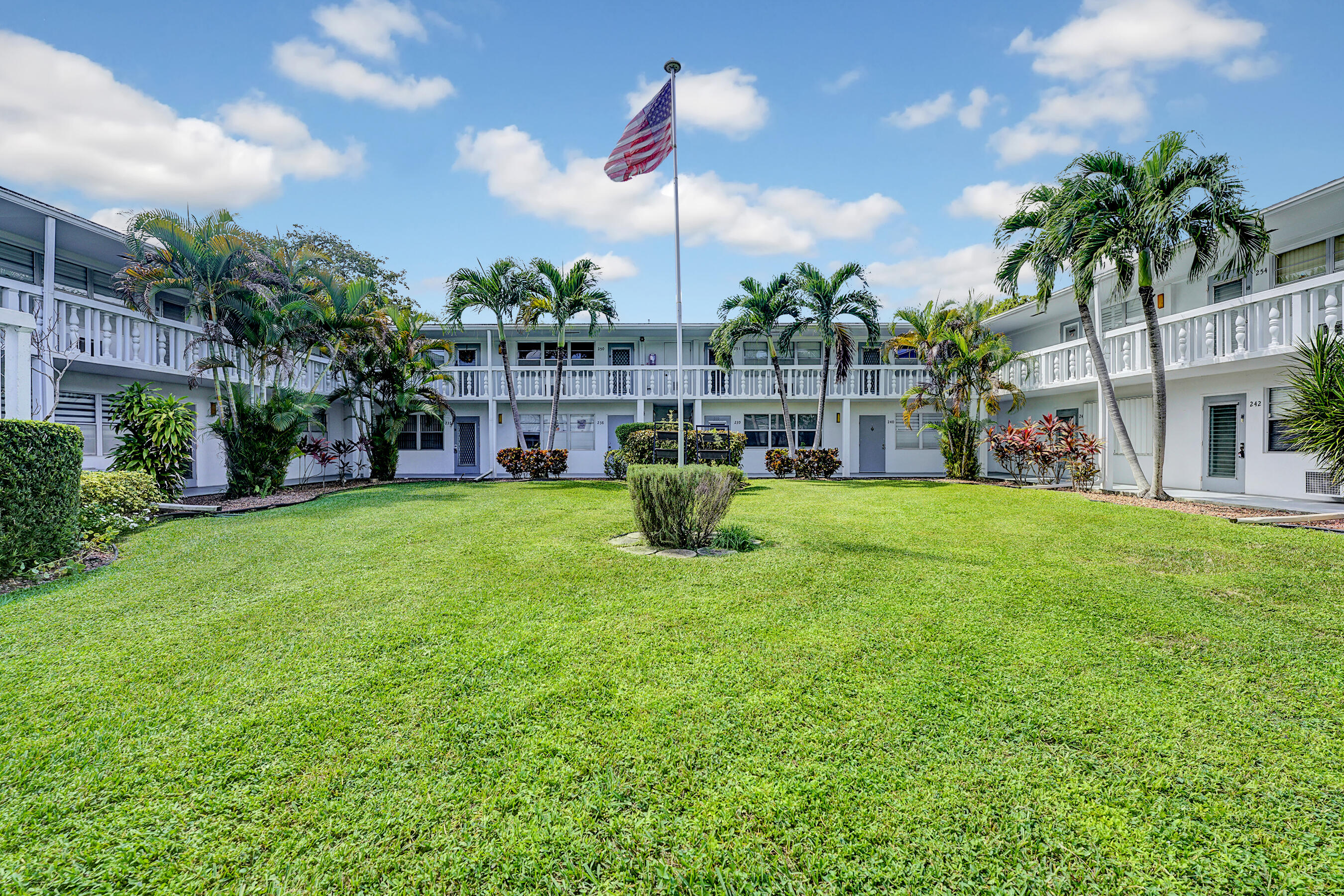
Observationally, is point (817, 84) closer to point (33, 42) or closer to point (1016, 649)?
point (1016, 649)

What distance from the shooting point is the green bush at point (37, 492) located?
5.15m

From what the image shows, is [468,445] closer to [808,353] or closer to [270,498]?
[270,498]

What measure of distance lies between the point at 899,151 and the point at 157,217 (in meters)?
14.5

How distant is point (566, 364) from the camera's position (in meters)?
20.0

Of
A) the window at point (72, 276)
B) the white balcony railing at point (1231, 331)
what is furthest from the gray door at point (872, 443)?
the window at point (72, 276)

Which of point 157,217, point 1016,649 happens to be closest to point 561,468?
point 157,217

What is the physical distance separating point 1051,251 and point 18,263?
20.6m

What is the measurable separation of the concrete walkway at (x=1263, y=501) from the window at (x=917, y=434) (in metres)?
7.80

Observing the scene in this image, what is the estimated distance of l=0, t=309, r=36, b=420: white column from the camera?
6.00m

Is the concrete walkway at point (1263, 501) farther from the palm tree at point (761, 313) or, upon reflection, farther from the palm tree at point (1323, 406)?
the palm tree at point (761, 313)

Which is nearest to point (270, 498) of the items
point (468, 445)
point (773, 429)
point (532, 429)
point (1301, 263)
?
point (532, 429)

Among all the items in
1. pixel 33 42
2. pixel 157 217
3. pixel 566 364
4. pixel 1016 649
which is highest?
pixel 33 42

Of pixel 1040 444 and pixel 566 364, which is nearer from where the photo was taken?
pixel 1040 444

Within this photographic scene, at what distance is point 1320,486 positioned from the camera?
10539 millimetres
